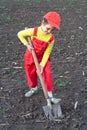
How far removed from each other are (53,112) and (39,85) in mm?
1327

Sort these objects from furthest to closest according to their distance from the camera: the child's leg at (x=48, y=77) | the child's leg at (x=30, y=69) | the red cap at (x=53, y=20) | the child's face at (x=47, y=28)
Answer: the child's leg at (x=30, y=69)
the child's leg at (x=48, y=77)
the child's face at (x=47, y=28)
the red cap at (x=53, y=20)

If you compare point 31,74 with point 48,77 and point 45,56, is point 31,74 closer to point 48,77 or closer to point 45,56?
point 48,77

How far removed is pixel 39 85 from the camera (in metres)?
7.45

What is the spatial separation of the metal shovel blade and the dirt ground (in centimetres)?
8

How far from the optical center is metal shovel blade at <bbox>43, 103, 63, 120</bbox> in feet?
20.0

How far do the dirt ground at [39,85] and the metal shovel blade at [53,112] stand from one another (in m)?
0.08

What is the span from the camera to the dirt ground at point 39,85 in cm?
604

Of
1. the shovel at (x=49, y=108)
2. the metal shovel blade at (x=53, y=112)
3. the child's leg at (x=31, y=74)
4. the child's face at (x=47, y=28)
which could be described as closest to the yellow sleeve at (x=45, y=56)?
the shovel at (x=49, y=108)

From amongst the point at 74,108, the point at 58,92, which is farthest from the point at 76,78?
the point at 74,108

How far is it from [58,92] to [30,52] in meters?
1.13

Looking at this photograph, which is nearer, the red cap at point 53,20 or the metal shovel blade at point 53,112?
the red cap at point 53,20

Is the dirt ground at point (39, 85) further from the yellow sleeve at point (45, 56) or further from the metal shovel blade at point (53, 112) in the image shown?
the yellow sleeve at point (45, 56)

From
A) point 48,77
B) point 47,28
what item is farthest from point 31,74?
point 47,28

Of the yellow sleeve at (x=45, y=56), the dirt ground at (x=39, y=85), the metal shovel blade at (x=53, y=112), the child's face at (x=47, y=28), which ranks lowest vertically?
the dirt ground at (x=39, y=85)
